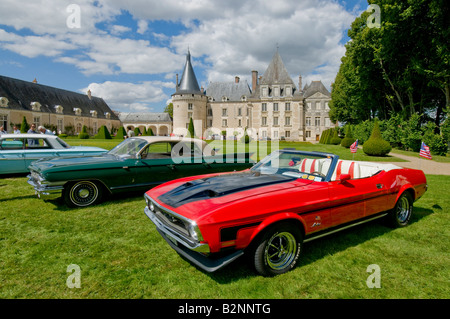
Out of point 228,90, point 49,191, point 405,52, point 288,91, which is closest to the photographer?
point 49,191

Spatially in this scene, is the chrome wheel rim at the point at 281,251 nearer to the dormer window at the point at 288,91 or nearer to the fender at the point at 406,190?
the fender at the point at 406,190

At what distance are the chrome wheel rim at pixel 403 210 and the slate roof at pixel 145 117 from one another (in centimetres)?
7212

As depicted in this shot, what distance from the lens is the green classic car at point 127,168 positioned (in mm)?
5105

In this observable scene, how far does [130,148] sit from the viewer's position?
246 inches

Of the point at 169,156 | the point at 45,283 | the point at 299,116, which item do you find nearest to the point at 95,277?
the point at 45,283

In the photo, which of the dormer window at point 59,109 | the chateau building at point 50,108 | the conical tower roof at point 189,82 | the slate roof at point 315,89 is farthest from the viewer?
the conical tower roof at point 189,82

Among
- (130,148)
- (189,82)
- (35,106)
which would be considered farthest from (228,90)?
(130,148)

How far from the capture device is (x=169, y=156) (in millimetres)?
6566

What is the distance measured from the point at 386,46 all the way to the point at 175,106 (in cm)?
4832

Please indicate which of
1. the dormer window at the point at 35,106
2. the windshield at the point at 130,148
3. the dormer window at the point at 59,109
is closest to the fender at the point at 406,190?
the windshield at the point at 130,148

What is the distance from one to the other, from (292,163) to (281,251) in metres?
2.02

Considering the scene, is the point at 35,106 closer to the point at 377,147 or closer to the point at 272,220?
the point at 377,147

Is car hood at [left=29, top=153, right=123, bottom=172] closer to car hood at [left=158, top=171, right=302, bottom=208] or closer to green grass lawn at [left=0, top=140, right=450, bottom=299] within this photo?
green grass lawn at [left=0, top=140, right=450, bottom=299]

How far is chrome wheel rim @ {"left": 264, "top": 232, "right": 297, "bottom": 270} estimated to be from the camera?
9.58 feet
